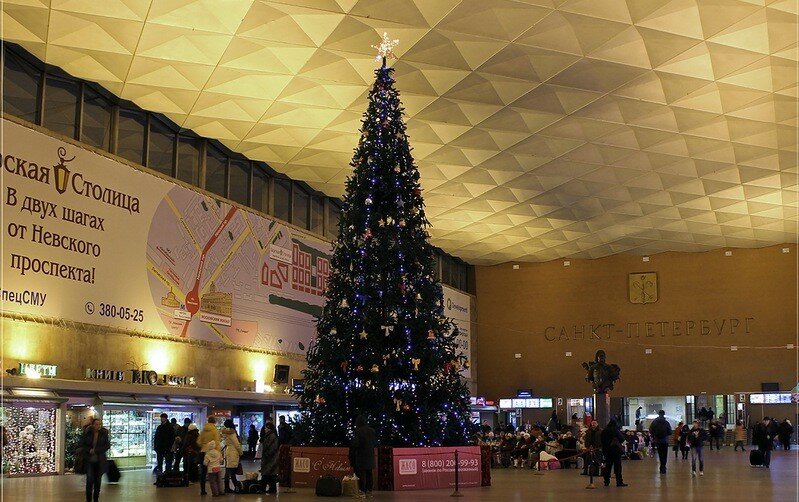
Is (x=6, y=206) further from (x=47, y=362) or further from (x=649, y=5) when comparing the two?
(x=649, y=5)

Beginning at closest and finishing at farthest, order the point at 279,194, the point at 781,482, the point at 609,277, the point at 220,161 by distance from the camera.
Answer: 1. the point at 781,482
2. the point at 220,161
3. the point at 279,194
4. the point at 609,277

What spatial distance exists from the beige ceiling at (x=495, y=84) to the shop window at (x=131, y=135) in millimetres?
753

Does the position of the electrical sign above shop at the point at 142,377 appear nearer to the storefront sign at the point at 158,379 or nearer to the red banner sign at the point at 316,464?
the storefront sign at the point at 158,379

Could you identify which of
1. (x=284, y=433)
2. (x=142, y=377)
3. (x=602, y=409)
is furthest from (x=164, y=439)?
(x=602, y=409)

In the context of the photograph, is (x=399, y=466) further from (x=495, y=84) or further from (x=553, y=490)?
(x=495, y=84)

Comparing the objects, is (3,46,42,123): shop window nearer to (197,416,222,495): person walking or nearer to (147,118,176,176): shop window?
(147,118,176,176): shop window

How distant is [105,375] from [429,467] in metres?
11.1

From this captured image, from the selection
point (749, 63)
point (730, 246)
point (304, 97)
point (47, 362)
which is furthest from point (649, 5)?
point (730, 246)

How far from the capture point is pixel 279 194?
3556cm

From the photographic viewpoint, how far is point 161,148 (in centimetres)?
2923

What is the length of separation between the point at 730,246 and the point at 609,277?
6460 millimetres

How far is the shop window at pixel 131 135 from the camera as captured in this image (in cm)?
2744

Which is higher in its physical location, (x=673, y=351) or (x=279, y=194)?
(x=279, y=194)

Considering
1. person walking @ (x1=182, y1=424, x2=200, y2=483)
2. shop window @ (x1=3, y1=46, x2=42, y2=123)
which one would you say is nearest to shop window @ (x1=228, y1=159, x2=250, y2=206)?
shop window @ (x1=3, y1=46, x2=42, y2=123)
